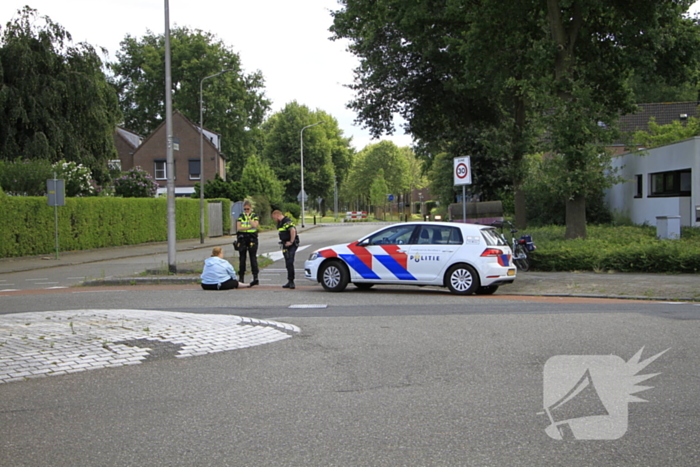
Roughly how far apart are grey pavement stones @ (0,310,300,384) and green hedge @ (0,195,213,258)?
16.8 m

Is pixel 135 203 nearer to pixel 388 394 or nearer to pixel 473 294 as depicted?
pixel 473 294

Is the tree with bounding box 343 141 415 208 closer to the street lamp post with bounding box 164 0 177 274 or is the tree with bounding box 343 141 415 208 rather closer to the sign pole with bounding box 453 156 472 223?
the street lamp post with bounding box 164 0 177 274

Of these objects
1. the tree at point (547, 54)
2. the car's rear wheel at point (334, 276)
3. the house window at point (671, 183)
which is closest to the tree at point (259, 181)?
the tree at point (547, 54)

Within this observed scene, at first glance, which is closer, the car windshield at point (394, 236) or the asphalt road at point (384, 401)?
the asphalt road at point (384, 401)

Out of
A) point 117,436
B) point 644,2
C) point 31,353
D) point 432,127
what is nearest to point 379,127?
point 432,127

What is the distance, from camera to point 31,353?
295 inches

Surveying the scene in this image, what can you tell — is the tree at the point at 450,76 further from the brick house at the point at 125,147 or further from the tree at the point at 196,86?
the brick house at the point at 125,147

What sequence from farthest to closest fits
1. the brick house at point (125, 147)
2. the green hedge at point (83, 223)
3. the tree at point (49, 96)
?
the brick house at point (125, 147), the tree at point (49, 96), the green hedge at point (83, 223)

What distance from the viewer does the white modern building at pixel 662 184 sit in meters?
25.6

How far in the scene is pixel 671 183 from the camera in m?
27.9

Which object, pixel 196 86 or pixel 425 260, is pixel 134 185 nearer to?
pixel 196 86

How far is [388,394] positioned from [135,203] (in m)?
30.7

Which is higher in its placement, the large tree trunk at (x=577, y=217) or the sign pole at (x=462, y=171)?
the sign pole at (x=462, y=171)

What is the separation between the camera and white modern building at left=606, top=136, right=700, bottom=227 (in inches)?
1009
